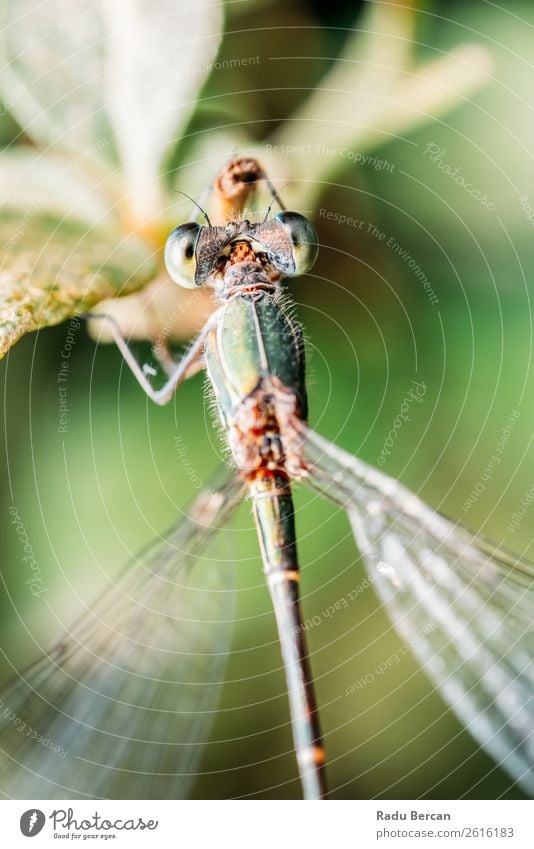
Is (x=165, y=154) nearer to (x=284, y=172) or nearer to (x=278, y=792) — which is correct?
(x=284, y=172)

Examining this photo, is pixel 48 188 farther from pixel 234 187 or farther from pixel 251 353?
pixel 251 353

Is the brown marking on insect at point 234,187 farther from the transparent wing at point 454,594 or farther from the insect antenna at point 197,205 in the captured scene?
the transparent wing at point 454,594

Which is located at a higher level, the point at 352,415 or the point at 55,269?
the point at 55,269

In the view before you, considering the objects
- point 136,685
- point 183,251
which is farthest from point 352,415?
point 136,685
